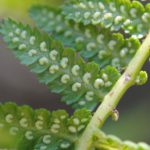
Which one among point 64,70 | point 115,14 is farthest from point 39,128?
point 115,14

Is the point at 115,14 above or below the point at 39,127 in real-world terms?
above

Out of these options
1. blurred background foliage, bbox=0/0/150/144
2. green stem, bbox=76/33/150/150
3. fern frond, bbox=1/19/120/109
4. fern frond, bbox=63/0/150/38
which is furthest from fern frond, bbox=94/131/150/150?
blurred background foliage, bbox=0/0/150/144

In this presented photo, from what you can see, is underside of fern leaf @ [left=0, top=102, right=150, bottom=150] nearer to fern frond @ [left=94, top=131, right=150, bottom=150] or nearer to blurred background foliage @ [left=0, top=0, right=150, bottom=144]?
fern frond @ [left=94, top=131, right=150, bottom=150]

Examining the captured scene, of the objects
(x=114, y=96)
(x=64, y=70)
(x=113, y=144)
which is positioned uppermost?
(x=64, y=70)

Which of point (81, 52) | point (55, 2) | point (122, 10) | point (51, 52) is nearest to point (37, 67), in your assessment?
point (51, 52)

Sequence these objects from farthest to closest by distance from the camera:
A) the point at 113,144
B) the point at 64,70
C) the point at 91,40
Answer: the point at 91,40, the point at 64,70, the point at 113,144

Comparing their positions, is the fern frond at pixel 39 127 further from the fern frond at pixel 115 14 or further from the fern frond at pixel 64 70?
the fern frond at pixel 115 14

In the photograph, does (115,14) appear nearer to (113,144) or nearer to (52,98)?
(113,144)
